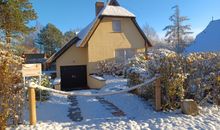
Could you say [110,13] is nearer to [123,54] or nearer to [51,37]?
[123,54]

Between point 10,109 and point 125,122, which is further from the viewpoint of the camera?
point 125,122

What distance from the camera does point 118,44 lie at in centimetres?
2311

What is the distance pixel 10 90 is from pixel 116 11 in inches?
673

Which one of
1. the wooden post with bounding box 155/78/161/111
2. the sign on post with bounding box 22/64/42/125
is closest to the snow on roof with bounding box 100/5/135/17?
the sign on post with bounding box 22/64/42/125

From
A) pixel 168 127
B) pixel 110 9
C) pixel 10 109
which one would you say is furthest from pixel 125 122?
pixel 110 9

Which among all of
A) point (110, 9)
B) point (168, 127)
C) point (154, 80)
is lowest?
point (168, 127)

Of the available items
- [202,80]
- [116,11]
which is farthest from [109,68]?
[202,80]

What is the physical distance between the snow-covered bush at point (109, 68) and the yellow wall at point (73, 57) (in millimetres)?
1744

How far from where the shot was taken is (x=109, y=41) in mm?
22703

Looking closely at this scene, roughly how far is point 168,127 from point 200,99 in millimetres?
2616

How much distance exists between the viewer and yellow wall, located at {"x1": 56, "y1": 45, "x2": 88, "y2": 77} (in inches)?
875

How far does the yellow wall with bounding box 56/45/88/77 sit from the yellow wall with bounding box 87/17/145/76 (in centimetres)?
113

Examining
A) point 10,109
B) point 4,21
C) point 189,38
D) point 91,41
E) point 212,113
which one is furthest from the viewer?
point 189,38

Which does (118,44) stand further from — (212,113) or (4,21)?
(212,113)
